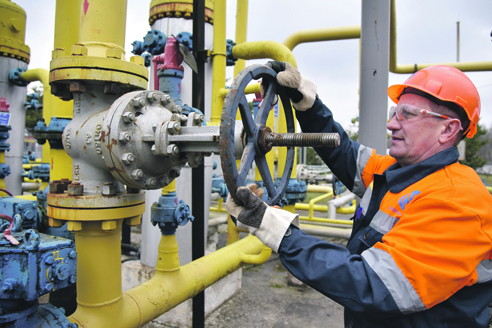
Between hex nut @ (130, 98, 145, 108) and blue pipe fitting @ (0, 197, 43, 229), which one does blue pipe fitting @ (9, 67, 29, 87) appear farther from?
hex nut @ (130, 98, 145, 108)

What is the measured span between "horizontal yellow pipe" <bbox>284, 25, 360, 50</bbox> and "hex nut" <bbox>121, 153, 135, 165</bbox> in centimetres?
216

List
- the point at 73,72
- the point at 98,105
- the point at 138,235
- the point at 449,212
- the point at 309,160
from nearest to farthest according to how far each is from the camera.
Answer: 1. the point at 449,212
2. the point at 73,72
3. the point at 98,105
4. the point at 138,235
5. the point at 309,160

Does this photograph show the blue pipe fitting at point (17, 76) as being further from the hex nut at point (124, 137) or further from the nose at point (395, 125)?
the nose at point (395, 125)

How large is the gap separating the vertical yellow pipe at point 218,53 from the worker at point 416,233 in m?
1.03

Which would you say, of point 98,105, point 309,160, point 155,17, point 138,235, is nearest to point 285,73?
point 98,105

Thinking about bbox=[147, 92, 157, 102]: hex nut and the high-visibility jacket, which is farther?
bbox=[147, 92, 157, 102]: hex nut

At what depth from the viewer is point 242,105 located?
101cm

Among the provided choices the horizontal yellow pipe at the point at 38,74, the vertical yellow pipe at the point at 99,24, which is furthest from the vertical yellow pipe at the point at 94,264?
the horizontal yellow pipe at the point at 38,74

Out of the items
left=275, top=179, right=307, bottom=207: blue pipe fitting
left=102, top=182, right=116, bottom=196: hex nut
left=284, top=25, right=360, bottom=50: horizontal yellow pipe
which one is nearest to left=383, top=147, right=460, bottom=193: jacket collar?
left=102, top=182, right=116, bottom=196: hex nut

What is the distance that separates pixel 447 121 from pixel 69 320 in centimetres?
146

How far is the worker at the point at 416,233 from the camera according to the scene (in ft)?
2.77

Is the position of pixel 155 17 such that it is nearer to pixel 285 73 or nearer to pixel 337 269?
pixel 285 73

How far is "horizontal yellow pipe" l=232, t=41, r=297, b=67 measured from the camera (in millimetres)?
2203

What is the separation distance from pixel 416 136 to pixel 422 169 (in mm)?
114
